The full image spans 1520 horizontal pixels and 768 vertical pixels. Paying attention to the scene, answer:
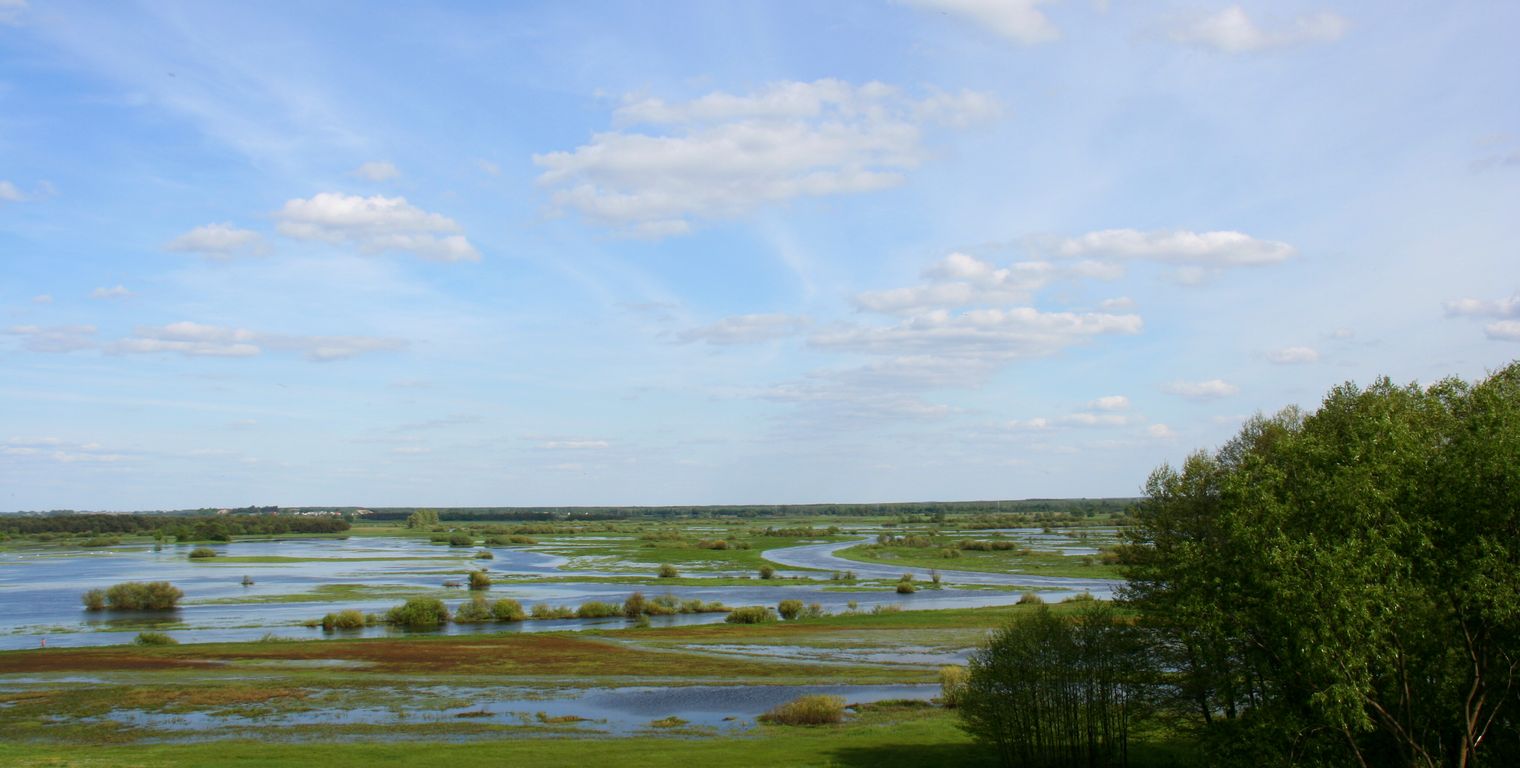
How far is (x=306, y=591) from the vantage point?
334 feet

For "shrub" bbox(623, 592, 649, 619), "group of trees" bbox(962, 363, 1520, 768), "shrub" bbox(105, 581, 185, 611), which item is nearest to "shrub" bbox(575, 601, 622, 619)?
"shrub" bbox(623, 592, 649, 619)

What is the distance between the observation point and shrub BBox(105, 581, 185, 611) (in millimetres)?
88875

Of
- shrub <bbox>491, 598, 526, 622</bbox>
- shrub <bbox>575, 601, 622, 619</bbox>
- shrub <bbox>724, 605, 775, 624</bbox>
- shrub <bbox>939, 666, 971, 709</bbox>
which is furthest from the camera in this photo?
shrub <bbox>575, 601, 622, 619</bbox>

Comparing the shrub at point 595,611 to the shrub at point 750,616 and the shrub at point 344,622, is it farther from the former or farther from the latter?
the shrub at point 344,622

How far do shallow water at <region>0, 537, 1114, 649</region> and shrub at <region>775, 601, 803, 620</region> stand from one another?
14.5 ft

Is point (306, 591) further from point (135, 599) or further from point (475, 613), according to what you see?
point (475, 613)

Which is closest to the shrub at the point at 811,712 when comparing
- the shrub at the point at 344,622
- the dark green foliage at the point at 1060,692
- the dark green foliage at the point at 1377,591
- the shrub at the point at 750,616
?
the dark green foliage at the point at 1060,692

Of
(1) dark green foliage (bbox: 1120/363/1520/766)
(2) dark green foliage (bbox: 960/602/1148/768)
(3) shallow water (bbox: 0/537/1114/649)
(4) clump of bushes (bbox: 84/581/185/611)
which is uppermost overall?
(1) dark green foliage (bbox: 1120/363/1520/766)

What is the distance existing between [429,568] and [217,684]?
297ft

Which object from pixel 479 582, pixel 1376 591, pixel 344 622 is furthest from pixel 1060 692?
pixel 479 582

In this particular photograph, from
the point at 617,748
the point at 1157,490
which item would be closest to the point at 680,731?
the point at 617,748

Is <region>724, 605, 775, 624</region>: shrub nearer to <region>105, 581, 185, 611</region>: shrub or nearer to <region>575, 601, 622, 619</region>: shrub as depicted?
<region>575, 601, 622, 619</region>: shrub

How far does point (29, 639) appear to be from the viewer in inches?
2726

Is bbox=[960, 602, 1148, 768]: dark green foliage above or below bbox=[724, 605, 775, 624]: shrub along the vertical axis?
above
